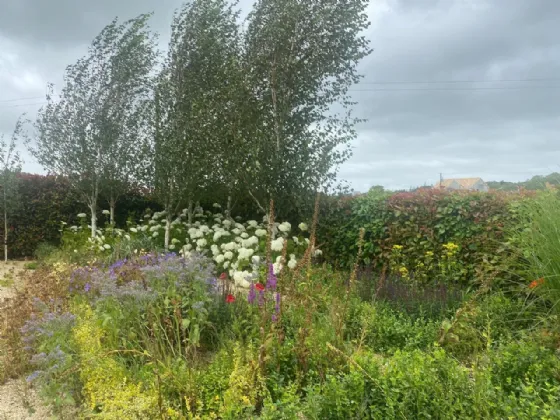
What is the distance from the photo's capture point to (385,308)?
522 centimetres

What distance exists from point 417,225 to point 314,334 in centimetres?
452

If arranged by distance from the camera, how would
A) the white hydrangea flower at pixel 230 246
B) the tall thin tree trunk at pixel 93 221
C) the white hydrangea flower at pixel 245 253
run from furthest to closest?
the tall thin tree trunk at pixel 93 221
the white hydrangea flower at pixel 230 246
the white hydrangea flower at pixel 245 253

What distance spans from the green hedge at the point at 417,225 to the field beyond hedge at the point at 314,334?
30 millimetres

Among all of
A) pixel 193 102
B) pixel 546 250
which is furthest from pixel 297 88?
pixel 546 250

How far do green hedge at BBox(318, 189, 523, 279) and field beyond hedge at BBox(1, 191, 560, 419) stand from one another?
0.03m

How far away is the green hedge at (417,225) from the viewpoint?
277 inches

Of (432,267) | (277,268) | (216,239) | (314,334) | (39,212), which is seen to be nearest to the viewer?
(314,334)

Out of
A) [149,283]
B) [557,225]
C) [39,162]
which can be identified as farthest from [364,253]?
[39,162]

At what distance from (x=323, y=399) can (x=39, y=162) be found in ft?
34.8

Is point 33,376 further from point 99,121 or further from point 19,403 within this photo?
point 99,121

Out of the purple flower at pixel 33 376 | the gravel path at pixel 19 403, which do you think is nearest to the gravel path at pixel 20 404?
the gravel path at pixel 19 403

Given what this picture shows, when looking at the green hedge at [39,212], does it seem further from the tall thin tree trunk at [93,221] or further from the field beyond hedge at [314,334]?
the field beyond hedge at [314,334]

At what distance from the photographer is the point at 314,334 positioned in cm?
368

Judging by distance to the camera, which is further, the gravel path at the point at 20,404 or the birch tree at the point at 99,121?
the birch tree at the point at 99,121
